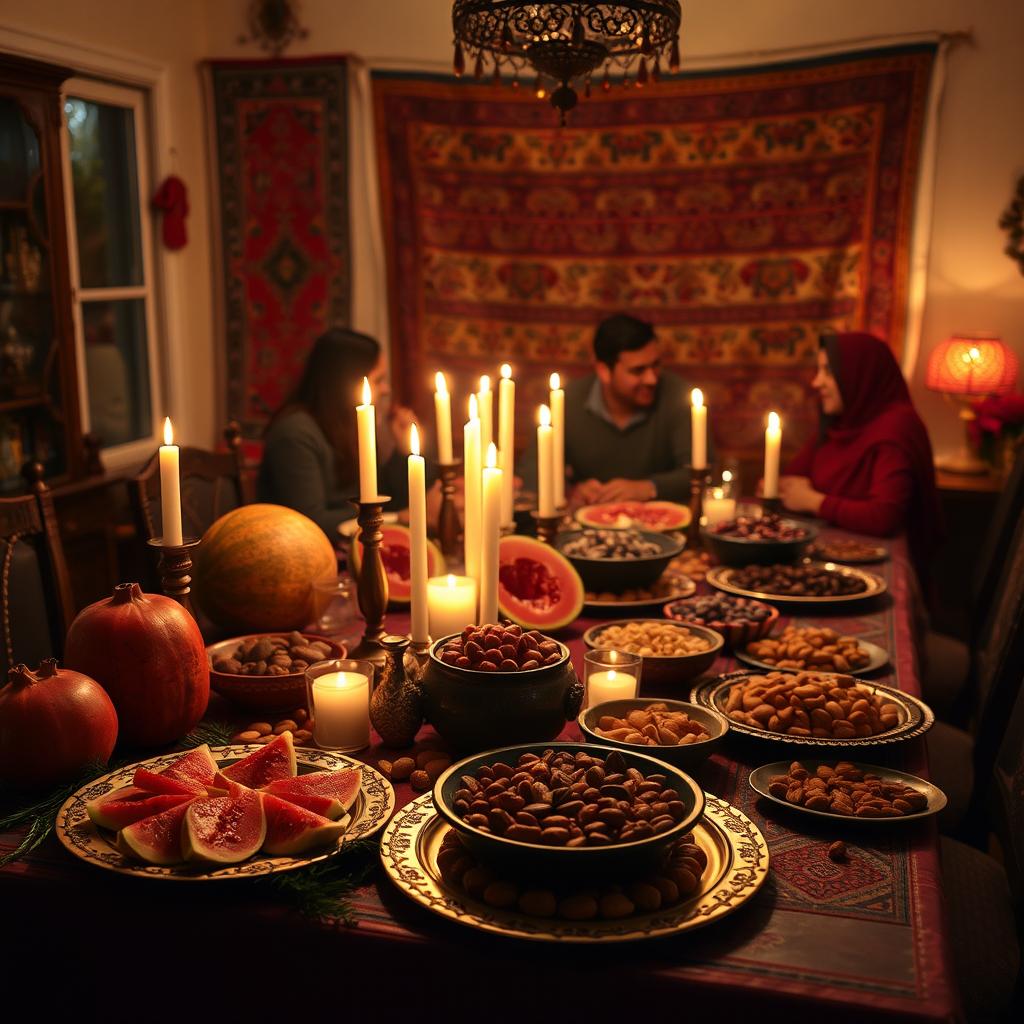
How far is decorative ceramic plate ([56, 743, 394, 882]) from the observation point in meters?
1.18

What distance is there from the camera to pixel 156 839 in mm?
1210

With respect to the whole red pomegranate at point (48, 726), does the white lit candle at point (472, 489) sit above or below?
above

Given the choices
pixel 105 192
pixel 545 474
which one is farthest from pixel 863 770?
pixel 105 192

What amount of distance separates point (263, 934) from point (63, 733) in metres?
0.41

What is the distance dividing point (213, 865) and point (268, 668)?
→ 1.78 feet

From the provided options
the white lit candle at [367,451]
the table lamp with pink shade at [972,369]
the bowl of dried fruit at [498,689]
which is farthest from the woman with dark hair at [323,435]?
the table lamp with pink shade at [972,369]

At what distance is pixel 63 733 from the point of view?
4.51 ft

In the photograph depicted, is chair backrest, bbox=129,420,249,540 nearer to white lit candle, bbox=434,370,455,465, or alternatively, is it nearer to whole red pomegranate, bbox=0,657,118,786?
white lit candle, bbox=434,370,455,465

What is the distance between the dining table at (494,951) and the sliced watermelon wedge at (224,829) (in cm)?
3

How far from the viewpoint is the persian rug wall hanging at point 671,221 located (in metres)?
4.34

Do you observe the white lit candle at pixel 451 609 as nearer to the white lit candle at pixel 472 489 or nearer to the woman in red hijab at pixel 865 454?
the white lit candle at pixel 472 489

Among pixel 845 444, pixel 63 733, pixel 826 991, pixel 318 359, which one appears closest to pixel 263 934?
pixel 63 733

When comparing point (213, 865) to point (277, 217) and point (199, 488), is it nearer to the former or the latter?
point (199, 488)

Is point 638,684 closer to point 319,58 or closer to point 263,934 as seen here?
point 263,934
